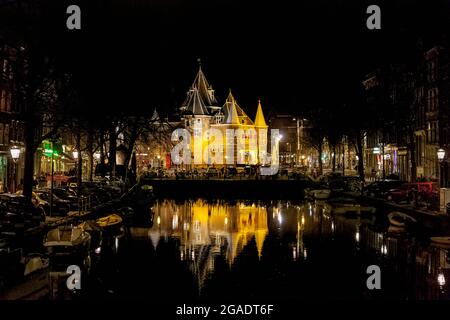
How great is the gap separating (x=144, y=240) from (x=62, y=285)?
14623 millimetres

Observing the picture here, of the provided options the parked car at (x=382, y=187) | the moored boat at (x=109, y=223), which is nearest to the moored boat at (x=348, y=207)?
the parked car at (x=382, y=187)

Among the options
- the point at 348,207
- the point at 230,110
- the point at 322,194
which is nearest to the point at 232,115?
the point at 230,110

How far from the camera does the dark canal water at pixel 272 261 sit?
906 inches

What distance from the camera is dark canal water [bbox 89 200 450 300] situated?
23000mm

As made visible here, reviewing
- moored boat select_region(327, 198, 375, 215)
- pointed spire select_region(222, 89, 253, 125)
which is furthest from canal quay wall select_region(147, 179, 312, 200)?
pointed spire select_region(222, 89, 253, 125)

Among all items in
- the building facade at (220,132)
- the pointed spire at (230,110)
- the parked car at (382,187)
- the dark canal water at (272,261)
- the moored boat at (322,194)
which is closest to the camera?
the dark canal water at (272,261)

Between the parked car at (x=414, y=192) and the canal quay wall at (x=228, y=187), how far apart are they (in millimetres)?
33498

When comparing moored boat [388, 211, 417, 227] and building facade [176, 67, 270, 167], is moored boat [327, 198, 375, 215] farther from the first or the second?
building facade [176, 67, 270, 167]

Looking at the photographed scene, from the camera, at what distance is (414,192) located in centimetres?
4650

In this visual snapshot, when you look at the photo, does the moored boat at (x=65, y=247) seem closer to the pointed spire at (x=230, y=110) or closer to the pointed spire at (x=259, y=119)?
the pointed spire at (x=230, y=110)

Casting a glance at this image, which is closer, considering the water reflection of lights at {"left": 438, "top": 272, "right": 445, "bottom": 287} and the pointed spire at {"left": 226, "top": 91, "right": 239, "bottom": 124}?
the water reflection of lights at {"left": 438, "top": 272, "right": 445, "bottom": 287}

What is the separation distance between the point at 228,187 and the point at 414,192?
4400 cm

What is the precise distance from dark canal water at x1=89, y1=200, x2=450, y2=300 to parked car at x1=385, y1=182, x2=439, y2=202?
261 centimetres
